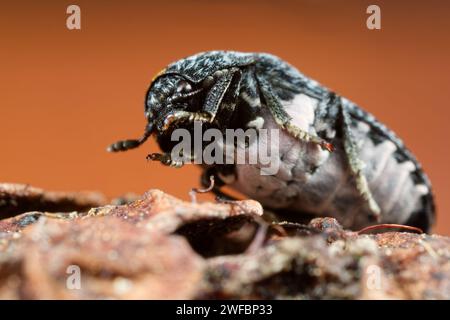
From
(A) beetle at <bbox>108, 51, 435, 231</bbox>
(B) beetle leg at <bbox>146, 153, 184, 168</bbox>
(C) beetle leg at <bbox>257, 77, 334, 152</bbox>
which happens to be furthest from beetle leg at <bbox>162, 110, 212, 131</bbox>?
(C) beetle leg at <bbox>257, 77, 334, 152</bbox>

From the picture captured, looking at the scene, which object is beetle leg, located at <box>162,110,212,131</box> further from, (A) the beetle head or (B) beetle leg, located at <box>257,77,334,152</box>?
(B) beetle leg, located at <box>257,77,334,152</box>

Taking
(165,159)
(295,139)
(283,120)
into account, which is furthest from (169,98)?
(295,139)

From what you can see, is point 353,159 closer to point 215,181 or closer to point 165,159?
point 215,181

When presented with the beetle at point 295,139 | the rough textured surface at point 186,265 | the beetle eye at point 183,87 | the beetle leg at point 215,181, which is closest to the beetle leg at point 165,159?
the beetle at point 295,139

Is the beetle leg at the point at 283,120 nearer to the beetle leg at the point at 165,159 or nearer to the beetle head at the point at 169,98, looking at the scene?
the beetle head at the point at 169,98
